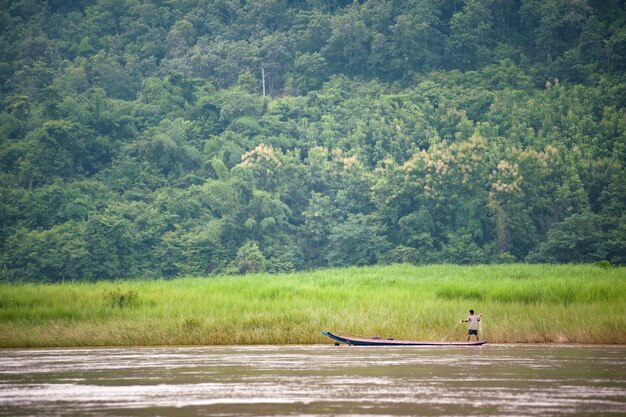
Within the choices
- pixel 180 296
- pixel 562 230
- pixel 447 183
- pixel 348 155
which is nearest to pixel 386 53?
pixel 348 155

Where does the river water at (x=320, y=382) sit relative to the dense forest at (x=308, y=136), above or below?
below

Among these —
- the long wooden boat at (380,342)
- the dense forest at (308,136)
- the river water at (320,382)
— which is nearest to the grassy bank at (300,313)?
the long wooden boat at (380,342)

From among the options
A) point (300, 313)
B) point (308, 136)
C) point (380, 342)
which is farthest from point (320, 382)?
point (308, 136)

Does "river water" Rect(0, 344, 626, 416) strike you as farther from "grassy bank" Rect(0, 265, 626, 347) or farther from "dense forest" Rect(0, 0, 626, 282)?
"dense forest" Rect(0, 0, 626, 282)

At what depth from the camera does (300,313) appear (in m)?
29.3

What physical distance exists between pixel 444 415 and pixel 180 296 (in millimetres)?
20385

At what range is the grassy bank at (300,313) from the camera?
2750 centimetres

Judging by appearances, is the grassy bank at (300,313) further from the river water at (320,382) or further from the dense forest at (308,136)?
the dense forest at (308,136)

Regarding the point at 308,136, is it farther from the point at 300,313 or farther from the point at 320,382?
the point at 320,382

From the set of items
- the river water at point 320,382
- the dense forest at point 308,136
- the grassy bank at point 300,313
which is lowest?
the river water at point 320,382

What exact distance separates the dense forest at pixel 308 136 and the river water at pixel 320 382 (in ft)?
116

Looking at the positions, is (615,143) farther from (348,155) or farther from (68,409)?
(68,409)

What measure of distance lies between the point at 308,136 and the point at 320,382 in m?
54.3

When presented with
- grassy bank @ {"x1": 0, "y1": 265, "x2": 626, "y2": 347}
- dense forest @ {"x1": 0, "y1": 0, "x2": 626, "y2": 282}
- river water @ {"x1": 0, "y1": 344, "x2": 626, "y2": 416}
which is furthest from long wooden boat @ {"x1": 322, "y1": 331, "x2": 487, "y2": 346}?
dense forest @ {"x1": 0, "y1": 0, "x2": 626, "y2": 282}
